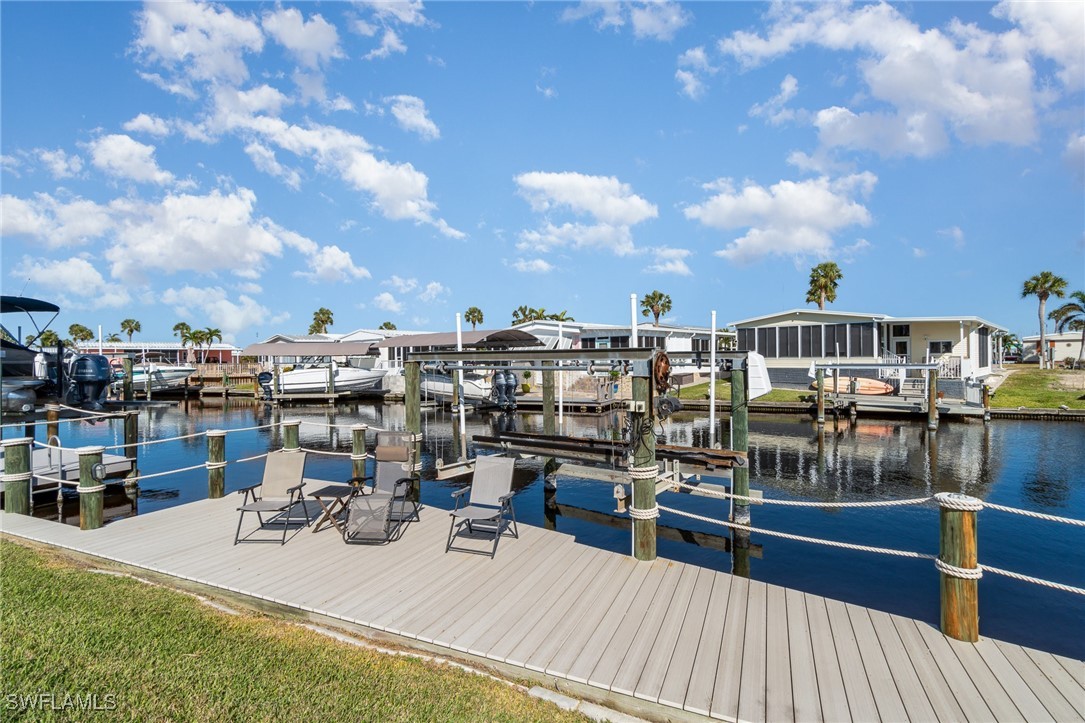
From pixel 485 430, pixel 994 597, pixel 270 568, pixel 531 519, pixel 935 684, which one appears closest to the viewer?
pixel 935 684

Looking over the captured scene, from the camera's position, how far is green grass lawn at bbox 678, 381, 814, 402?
33.0 meters

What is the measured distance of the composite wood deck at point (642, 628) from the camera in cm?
392

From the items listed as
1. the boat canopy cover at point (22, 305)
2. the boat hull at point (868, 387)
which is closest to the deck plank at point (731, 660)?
the boat canopy cover at point (22, 305)

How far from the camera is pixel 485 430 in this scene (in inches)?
1094

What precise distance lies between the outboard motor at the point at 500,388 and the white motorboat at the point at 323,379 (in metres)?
13.9

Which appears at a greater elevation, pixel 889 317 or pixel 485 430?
pixel 889 317

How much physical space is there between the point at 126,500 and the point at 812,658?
1525 cm

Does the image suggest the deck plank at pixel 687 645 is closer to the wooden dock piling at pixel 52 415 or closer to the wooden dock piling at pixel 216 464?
the wooden dock piling at pixel 216 464

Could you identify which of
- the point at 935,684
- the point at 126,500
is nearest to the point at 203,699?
the point at 935,684

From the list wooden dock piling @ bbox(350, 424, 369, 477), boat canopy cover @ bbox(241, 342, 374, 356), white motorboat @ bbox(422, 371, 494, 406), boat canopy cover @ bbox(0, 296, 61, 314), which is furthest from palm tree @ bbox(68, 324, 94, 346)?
wooden dock piling @ bbox(350, 424, 369, 477)

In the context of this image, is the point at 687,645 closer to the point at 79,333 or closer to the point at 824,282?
the point at 824,282

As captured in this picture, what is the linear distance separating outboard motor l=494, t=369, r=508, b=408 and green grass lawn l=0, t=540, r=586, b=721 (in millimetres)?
27389

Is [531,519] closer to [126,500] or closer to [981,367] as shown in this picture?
[126,500]

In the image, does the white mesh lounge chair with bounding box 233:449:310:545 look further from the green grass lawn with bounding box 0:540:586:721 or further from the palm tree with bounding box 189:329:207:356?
the palm tree with bounding box 189:329:207:356
